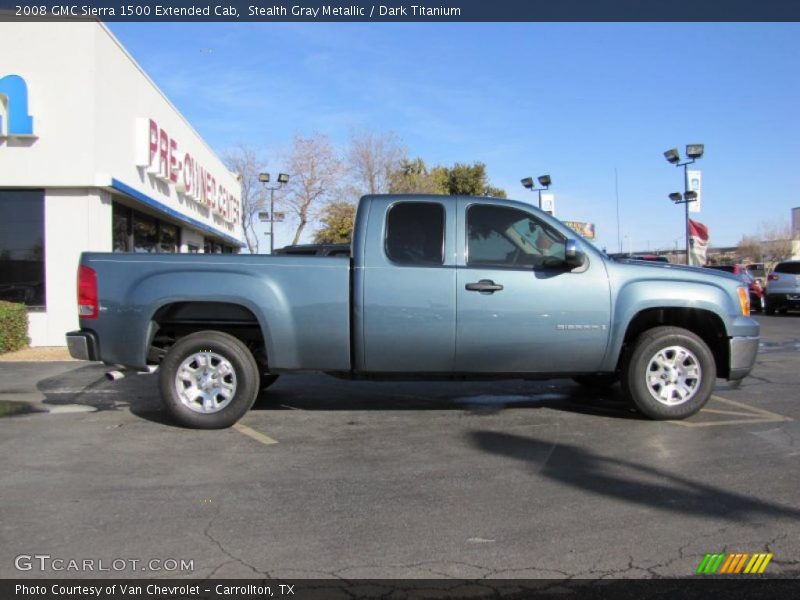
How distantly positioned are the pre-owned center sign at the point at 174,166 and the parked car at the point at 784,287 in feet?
63.5

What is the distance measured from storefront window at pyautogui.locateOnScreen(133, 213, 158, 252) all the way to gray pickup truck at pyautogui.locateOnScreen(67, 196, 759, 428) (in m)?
10.5

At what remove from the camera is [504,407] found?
6.76 metres

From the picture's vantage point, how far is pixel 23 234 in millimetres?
12195

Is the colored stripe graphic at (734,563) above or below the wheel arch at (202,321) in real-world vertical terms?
below

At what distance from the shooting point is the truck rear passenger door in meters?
5.59

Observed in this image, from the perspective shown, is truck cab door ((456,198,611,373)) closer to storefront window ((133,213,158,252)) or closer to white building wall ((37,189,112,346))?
white building wall ((37,189,112,346))

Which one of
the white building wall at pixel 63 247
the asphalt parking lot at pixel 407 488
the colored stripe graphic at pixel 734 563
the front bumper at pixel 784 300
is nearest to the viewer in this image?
the colored stripe graphic at pixel 734 563

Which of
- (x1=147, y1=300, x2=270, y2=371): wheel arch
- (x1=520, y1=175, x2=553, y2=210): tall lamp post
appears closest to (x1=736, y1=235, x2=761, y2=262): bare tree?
(x1=520, y1=175, x2=553, y2=210): tall lamp post

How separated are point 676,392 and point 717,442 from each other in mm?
704

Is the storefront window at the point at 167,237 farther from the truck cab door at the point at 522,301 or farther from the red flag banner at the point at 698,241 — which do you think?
the red flag banner at the point at 698,241

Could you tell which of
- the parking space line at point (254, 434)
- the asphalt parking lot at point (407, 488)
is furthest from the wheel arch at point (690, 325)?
the parking space line at point (254, 434)

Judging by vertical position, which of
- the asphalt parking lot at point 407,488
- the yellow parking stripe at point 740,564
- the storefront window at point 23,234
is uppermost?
the storefront window at point 23,234

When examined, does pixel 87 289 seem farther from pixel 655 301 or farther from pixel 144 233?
pixel 144 233

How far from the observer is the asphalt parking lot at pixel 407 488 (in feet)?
10.9
